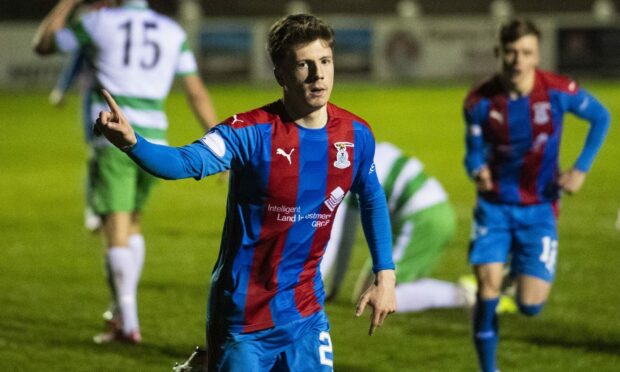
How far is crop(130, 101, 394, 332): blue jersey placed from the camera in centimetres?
415

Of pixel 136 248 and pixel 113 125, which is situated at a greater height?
pixel 113 125

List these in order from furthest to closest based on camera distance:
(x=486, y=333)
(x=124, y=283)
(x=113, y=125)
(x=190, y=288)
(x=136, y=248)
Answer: (x=190, y=288) → (x=136, y=248) → (x=124, y=283) → (x=486, y=333) → (x=113, y=125)

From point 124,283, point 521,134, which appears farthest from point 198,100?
point 521,134

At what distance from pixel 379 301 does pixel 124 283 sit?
3185mm

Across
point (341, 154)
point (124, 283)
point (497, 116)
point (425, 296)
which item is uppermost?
point (341, 154)

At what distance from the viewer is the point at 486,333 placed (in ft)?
19.8

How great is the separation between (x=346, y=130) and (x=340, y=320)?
3.80 meters

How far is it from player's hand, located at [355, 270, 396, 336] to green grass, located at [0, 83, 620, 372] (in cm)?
248

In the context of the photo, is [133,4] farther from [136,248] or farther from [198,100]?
[136,248]

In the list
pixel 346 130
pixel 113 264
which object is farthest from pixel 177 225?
pixel 346 130

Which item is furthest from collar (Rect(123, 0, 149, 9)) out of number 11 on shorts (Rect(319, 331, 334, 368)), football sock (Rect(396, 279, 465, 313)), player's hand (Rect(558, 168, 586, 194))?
number 11 on shorts (Rect(319, 331, 334, 368))

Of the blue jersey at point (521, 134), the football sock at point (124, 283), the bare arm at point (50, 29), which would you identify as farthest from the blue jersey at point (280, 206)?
the bare arm at point (50, 29)

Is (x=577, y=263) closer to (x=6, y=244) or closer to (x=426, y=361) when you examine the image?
(x=426, y=361)

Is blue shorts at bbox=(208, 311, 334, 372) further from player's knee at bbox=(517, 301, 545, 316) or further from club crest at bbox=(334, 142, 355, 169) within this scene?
player's knee at bbox=(517, 301, 545, 316)
